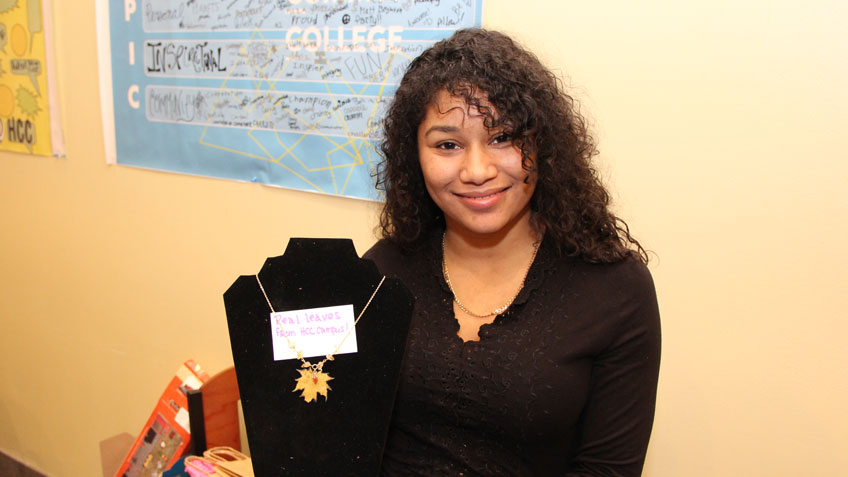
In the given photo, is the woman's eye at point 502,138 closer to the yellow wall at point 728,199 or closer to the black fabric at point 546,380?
the black fabric at point 546,380

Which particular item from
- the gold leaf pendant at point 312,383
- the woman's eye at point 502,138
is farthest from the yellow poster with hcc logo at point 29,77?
the woman's eye at point 502,138

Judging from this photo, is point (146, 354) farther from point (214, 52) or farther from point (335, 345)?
point (335, 345)

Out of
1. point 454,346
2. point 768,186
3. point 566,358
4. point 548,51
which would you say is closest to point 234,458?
point 454,346

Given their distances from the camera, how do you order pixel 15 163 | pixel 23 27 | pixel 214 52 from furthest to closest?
pixel 15 163, pixel 23 27, pixel 214 52

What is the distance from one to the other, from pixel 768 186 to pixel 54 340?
7.95 feet

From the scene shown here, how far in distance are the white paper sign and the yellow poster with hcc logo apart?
1.67m

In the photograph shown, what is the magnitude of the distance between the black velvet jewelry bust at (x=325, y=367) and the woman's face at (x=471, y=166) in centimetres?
16

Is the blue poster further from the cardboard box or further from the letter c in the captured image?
the cardboard box

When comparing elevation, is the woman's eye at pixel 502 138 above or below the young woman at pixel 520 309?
above

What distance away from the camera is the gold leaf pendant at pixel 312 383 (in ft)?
3.25

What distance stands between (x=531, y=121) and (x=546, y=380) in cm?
39

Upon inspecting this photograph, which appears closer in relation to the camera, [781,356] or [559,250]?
[559,250]

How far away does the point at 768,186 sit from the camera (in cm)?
115

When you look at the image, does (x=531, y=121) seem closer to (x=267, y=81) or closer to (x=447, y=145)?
(x=447, y=145)
